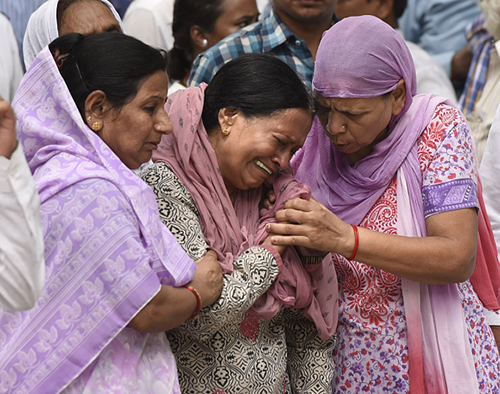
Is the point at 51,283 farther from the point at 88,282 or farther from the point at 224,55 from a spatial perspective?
the point at 224,55

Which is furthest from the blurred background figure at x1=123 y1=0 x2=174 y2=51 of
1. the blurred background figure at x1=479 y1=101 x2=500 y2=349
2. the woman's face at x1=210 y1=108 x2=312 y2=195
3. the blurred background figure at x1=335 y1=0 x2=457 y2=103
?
the woman's face at x1=210 y1=108 x2=312 y2=195

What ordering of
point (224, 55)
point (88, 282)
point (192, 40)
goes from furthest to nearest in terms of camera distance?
point (192, 40) < point (224, 55) < point (88, 282)

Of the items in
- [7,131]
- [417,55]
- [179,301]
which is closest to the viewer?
[7,131]

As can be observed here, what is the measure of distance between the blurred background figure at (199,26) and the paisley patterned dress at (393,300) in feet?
5.97

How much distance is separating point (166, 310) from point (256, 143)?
650 mm

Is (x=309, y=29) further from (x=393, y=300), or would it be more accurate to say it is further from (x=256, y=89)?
(x=393, y=300)

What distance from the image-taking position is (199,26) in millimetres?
4188

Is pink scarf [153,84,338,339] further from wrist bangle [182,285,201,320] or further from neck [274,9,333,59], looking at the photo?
neck [274,9,333,59]

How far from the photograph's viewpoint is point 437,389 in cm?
263

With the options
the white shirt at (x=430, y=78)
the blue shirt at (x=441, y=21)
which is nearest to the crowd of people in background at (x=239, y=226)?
the white shirt at (x=430, y=78)

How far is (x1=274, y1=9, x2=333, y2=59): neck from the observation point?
3830mm

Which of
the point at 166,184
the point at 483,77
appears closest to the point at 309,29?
the point at 483,77

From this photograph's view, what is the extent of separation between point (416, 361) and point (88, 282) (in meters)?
1.20

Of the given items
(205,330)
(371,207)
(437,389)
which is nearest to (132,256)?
(205,330)
